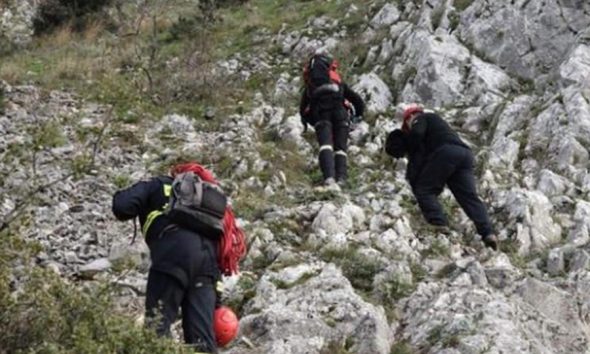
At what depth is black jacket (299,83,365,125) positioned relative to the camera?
10555 millimetres

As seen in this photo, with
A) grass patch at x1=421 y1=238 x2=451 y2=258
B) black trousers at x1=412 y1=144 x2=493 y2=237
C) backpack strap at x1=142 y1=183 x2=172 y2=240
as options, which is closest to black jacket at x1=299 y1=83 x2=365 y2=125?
black trousers at x1=412 y1=144 x2=493 y2=237

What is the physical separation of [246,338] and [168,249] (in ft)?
4.12

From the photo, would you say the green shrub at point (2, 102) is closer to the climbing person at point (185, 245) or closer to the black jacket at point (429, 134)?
the black jacket at point (429, 134)

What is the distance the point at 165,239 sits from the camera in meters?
5.69

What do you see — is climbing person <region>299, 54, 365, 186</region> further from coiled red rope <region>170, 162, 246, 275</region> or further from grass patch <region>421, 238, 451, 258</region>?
coiled red rope <region>170, 162, 246, 275</region>

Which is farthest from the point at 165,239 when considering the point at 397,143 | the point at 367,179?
the point at 367,179

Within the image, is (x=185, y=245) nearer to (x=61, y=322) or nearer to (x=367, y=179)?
(x=61, y=322)

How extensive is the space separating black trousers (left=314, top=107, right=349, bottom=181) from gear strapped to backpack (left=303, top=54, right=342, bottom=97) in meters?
0.28

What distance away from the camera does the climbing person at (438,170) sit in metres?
9.15

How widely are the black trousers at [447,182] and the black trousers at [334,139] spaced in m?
1.49

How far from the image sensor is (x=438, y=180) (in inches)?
363

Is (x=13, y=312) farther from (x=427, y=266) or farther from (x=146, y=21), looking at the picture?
(x=146, y=21)

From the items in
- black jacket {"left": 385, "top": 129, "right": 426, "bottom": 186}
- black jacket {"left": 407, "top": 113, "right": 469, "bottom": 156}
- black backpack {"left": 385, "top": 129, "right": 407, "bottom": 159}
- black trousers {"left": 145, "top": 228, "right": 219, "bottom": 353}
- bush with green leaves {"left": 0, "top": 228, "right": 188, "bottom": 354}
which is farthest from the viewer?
black backpack {"left": 385, "top": 129, "right": 407, "bottom": 159}

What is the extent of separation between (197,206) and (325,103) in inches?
201
